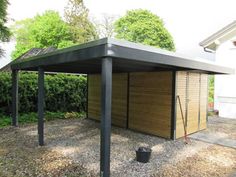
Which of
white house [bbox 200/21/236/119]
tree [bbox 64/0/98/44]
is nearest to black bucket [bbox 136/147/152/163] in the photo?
white house [bbox 200/21/236/119]

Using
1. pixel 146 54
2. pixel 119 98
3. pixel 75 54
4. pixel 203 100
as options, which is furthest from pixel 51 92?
pixel 146 54

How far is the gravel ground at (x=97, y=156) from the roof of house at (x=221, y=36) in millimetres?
6862

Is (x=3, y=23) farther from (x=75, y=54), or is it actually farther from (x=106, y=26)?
(x=106, y=26)

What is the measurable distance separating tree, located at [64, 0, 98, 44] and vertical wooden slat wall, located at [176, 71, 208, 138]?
56.5 feet

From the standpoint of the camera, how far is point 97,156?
4695mm

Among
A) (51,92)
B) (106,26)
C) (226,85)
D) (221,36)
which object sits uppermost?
(106,26)

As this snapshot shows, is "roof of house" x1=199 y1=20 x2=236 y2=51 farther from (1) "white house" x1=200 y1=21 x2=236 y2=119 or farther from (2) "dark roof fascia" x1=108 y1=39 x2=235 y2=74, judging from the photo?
(2) "dark roof fascia" x1=108 y1=39 x2=235 y2=74

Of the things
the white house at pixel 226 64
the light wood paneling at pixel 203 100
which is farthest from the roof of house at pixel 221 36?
the light wood paneling at pixel 203 100

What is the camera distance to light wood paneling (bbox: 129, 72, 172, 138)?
247 inches

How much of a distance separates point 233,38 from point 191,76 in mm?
5447

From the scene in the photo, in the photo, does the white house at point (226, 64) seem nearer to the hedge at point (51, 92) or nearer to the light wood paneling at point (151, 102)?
the light wood paneling at point (151, 102)

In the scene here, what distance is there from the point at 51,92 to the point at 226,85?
27.3 ft

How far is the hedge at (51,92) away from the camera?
8305mm

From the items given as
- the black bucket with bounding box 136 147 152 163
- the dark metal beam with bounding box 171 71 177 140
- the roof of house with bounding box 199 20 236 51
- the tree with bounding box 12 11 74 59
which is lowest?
the black bucket with bounding box 136 147 152 163
